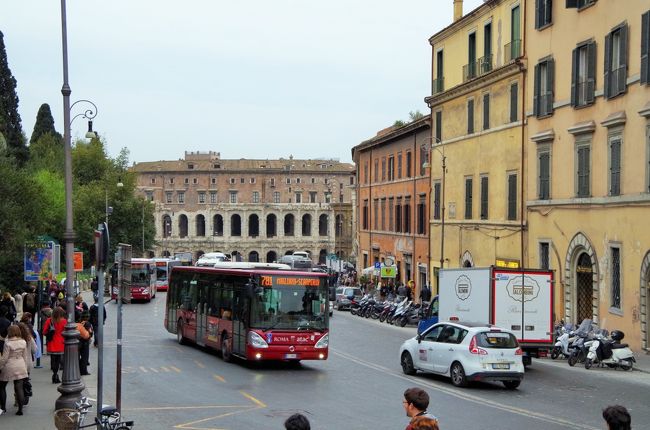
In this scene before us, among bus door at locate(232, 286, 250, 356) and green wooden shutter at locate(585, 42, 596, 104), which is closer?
bus door at locate(232, 286, 250, 356)

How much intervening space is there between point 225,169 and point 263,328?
123 m

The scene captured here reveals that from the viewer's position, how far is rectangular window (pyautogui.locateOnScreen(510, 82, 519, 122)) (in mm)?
40688

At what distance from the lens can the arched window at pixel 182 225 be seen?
481ft

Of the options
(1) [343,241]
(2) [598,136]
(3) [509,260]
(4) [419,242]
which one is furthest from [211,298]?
(1) [343,241]

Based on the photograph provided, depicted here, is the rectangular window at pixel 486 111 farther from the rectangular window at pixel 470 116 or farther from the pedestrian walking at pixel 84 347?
the pedestrian walking at pixel 84 347

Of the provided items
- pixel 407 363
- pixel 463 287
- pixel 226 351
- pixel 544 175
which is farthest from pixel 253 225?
pixel 407 363

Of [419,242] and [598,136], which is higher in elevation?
[598,136]

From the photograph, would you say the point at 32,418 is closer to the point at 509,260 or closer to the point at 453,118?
the point at 509,260

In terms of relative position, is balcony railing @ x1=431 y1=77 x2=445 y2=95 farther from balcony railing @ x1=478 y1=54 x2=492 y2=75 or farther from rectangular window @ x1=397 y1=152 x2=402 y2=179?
rectangular window @ x1=397 y1=152 x2=402 y2=179

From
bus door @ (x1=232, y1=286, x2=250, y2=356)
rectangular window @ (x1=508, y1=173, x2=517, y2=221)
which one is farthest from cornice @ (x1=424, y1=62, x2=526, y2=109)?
bus door @ (x1=232, y1=286, x2=250, y2=356)

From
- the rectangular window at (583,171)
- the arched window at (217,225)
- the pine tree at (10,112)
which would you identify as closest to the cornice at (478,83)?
the rectangular window at (583,171)

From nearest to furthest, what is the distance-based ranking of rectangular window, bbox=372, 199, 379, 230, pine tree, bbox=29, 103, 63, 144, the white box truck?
the white box truck < rectangular window, bbox=372, 199, 379, 230 < pine tree, bbox=29, 103, 63, 144

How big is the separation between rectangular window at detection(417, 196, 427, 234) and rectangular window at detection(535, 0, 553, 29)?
59.5 ft

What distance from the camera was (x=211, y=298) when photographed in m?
28.6
